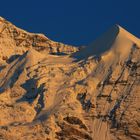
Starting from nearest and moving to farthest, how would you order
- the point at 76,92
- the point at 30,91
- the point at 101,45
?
the point at 76,92
the point at 30,91
the point at 101,45

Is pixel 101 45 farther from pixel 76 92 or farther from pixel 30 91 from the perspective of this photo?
pixel 30 91

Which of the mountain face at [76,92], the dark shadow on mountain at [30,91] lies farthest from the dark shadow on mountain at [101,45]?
the dark shadow on mountain at [30,91]

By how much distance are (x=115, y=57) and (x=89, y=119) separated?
9.93 meters

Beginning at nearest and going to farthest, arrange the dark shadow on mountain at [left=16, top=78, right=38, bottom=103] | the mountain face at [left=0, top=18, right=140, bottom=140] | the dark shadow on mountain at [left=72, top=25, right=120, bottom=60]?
the mountain face at [left=0, top=18, right=140, bottom=140], the dark shadow on mountain at [left=16, top=78, right=38, bottom=103], the dark shadow on mountain at [left=72, top=25, right=120, bottom=60]

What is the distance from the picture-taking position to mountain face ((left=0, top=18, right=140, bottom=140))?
8888cm

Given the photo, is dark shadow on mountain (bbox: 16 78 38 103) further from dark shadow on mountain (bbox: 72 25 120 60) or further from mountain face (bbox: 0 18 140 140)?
dark shadow on mountain (bbox: 72 25 120 60)

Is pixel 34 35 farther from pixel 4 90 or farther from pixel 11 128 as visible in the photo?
pixel 11 128

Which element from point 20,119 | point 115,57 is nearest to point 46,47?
point 115,57

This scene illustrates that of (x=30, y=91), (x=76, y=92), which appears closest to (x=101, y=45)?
(x=76, y=92)

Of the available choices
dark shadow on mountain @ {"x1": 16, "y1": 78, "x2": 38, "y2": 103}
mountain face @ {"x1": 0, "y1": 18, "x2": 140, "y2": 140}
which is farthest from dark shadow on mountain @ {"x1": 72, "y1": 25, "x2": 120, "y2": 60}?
dark shadow on mountain @ {"x1": 16, "y1": 78, "x2": 38, "y2": 103}

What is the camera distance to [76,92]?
9350 centimetres

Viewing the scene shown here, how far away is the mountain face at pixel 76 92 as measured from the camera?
292 feet

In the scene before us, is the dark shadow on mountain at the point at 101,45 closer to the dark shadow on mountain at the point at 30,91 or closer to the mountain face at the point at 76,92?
the mountain face at the point at 76,92

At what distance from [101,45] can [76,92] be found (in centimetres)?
995
